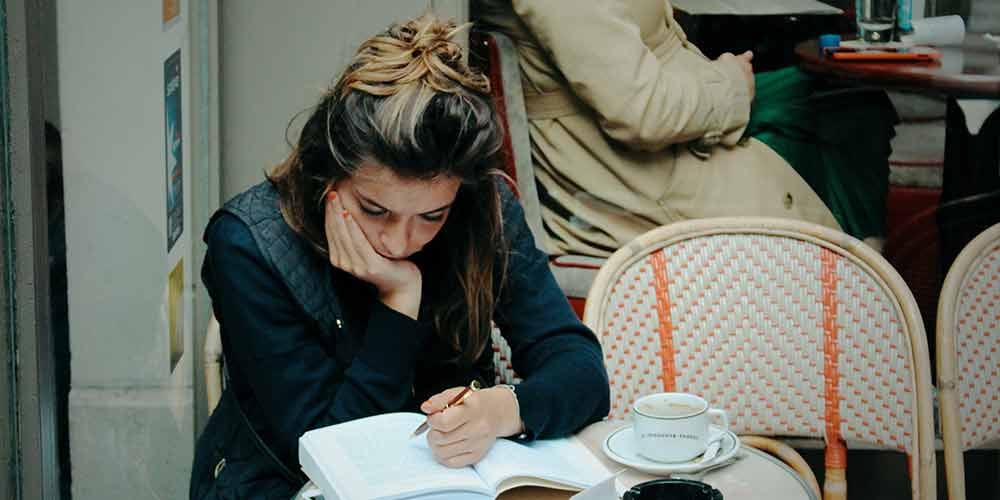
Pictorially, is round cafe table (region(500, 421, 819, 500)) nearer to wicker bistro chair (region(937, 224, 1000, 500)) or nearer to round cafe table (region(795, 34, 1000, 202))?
wicker bistro chair (region(937, 224, 1000, 500))

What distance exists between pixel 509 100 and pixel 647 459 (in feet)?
3.91

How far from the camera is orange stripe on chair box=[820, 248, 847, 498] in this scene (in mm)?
2785

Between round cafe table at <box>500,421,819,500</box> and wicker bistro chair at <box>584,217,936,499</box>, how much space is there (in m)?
0.65

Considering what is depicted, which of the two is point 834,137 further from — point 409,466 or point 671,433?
point 409,466

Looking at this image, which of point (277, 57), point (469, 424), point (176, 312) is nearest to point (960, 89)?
point (277, 57)

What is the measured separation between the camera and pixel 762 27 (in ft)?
9.95

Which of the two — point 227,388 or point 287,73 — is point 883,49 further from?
point 227,388

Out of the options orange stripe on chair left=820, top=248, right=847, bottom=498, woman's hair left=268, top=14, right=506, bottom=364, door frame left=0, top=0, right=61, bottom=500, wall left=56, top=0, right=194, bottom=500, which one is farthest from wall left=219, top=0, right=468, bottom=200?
orange stripe on chair left=820, top=248, right=847, bottom=498

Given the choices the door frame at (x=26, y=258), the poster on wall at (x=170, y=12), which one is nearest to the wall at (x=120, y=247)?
the poster on wall at (x=170, y=12)

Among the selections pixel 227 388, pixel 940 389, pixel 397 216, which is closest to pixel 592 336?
pixel 397 216

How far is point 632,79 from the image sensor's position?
9.96ft

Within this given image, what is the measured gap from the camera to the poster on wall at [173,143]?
10.1ft

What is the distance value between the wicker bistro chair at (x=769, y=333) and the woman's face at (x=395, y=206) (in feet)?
1.89

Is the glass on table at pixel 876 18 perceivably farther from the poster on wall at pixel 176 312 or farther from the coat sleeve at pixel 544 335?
the poster on wall at pixel 176 312
